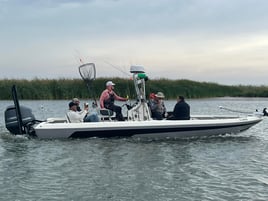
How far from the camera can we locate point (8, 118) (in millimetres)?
14422

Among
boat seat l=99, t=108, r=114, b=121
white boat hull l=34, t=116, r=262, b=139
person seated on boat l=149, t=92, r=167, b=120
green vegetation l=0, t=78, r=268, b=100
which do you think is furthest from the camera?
green vegetation l=0, t=78, r=268, b=100

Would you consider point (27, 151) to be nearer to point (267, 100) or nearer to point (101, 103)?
point (101, 103)

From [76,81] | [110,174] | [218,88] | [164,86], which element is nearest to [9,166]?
[110,174]

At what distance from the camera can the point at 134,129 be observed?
1390 cm

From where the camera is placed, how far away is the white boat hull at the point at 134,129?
13.8 metres

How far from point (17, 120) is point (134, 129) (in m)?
3.40

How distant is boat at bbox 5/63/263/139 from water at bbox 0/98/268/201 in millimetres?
262

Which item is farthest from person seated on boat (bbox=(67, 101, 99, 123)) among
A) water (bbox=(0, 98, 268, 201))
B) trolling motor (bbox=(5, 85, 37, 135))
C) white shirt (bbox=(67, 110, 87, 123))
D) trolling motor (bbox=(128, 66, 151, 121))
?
trolling motor (bbox=(5, 85, 37, 135))

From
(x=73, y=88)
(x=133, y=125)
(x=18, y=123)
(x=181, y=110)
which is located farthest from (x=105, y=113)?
(x=73, y=88)

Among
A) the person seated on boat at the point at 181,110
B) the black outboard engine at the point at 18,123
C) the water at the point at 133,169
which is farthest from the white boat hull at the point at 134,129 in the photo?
the black outboard engine at the point at 18,123

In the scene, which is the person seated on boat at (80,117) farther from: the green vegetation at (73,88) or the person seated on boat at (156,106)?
the green vegetation at (73,88)

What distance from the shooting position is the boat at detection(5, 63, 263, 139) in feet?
45.2

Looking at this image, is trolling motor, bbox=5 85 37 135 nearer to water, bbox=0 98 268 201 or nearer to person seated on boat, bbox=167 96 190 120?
water, bbox=0 98 268 201

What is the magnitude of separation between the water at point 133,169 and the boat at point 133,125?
262mm
